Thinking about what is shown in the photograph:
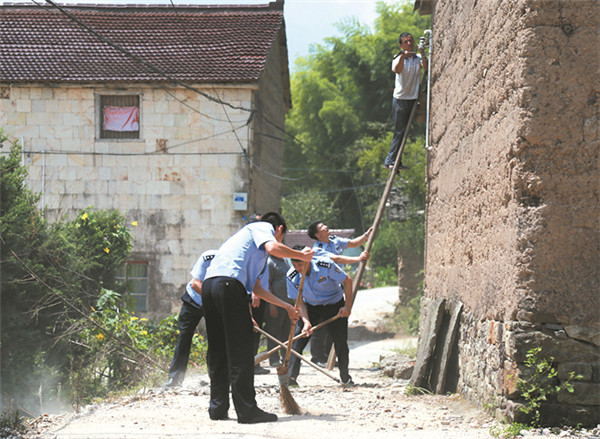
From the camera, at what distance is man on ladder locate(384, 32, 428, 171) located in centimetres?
1034

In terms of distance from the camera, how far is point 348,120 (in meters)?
33.6

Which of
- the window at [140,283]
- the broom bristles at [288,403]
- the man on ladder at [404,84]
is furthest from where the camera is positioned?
the window at [140,283]

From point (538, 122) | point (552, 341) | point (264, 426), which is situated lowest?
point (264, 426)

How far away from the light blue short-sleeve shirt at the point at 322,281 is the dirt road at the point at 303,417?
0.97 metres

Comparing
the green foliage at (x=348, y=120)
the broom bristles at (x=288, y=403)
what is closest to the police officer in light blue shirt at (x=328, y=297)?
the broom bristles at (x=288, y=403)

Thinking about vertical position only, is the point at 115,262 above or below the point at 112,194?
below

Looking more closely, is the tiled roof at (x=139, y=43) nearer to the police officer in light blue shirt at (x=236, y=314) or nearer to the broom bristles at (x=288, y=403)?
the police officer in light blue shirt at (x=236, y=314)

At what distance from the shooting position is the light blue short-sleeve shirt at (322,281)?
8.34 m

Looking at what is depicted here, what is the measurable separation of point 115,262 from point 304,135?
24.9 m

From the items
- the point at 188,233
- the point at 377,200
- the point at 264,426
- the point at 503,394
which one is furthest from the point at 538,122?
the point at 377,200

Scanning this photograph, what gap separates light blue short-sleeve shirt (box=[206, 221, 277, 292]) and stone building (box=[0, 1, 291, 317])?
9721mm

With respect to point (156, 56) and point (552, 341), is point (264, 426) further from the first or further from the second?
point (156, 56)

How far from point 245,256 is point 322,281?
2.59 metres

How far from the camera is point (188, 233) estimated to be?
1580cm
